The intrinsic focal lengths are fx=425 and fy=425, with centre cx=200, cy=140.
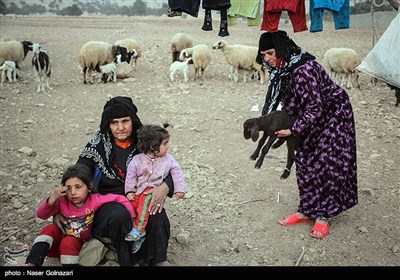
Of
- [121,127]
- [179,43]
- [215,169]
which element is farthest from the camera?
[179,43]

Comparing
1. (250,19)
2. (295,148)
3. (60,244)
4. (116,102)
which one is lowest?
(60,244)

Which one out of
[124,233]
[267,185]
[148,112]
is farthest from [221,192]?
[148,112]

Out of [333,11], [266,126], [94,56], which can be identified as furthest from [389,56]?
[94,56]

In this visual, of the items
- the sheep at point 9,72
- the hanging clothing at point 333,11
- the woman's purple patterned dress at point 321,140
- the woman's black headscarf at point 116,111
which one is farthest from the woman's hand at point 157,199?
the sheep at point 9,72

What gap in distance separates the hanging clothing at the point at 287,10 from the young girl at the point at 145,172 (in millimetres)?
2197

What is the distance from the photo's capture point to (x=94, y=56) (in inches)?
384

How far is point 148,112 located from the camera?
7.59 meters

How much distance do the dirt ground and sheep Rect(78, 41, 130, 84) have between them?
413mm

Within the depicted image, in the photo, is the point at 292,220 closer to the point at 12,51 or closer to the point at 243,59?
the point at 243,59

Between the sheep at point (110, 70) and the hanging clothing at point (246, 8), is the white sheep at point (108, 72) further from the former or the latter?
the hanging clothing at point (246, 8)

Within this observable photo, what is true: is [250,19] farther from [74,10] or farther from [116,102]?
[74,10]

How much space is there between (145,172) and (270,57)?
50.7 inches

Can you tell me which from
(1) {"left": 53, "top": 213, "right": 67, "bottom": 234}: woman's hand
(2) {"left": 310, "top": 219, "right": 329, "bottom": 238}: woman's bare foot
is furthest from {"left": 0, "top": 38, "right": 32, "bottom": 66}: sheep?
(2) {"left": 310, "top": 219, "right": 329, "bottom": 238}: woman's bare foot
